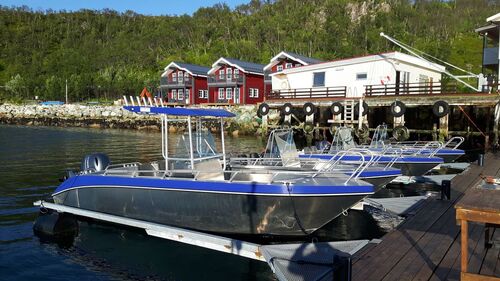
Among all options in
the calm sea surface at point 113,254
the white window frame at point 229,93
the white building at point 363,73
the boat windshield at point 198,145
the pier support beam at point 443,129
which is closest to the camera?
the calm sea surface at point 113,254

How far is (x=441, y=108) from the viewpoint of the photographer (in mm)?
25484

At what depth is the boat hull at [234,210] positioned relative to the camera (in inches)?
338

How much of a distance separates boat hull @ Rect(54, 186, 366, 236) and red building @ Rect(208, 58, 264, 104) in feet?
144

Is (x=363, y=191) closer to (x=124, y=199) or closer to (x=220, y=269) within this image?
(x=220, y=269)

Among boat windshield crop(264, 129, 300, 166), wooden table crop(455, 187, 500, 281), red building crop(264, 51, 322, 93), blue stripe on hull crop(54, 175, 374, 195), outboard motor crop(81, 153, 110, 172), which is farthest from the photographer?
red building crop(264, 51, 322, 93)

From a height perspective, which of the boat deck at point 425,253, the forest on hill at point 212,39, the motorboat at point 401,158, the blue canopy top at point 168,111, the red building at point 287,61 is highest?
the forest on hill at point 212,39

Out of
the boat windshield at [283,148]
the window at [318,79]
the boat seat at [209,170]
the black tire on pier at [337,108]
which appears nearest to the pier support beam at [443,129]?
the black tire on pier at [337,108]

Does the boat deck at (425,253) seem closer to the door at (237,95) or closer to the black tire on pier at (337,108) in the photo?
the black tire on pier at (337,108)

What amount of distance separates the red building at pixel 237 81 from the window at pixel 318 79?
1904 centimetres

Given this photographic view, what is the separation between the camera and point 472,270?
5449 millimetres

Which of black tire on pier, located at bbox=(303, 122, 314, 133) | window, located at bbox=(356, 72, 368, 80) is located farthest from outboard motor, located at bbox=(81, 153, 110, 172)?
window, located at bbox=(356, 72, 368, 80)

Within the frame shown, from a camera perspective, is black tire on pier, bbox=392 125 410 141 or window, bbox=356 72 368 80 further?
Answer: window, bbox=356 72 368 80

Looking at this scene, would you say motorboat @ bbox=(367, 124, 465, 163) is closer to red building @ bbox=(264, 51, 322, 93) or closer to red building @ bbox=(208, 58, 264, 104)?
red building @ bbox=(264, 51, 322, 93)

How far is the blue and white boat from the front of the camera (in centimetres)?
856
